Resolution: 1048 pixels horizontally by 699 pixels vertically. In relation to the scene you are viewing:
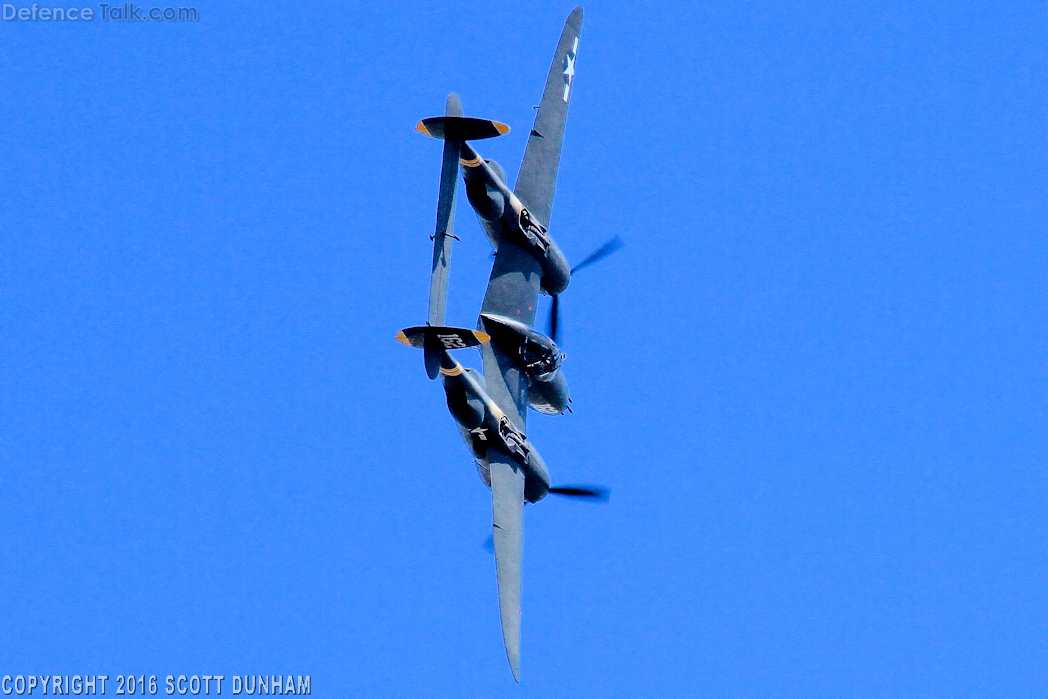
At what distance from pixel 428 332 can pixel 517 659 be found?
11.5 m

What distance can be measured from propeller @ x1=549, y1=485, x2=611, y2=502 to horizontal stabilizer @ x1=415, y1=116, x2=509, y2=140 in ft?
43.6

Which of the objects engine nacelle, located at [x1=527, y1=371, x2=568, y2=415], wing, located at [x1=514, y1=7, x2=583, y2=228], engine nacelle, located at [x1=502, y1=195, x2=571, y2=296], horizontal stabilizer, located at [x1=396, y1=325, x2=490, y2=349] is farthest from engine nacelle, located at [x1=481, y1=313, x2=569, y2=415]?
horizontal stabilizer, located at [x1=396, y1=325, x2=490, y2=349]

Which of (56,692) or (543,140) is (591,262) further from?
(56,692)

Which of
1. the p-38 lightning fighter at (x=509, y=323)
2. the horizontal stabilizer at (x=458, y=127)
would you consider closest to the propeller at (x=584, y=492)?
the p-38 lightning fighter at (x=509, y=323)

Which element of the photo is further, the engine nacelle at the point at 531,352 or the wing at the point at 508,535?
the engine nacelle at the point at 531,352

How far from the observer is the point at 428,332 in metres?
44.1

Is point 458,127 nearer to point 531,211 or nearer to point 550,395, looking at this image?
point 531,211

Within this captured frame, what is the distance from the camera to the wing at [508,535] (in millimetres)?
47656

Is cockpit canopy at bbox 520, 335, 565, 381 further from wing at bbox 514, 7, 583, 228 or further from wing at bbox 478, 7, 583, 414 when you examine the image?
wing at bbox 514, 7, 583, 228

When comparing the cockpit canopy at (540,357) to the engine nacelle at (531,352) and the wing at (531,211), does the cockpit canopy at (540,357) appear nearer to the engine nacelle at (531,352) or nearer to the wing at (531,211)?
the engine nacelle at (531,352)

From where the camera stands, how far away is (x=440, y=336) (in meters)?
44.2

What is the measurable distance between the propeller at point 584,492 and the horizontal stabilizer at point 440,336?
972cm

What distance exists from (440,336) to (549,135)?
13.9m

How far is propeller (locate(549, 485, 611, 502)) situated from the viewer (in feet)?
170
